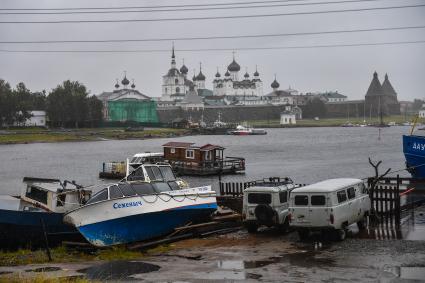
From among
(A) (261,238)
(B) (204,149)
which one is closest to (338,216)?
(A) (261,238)

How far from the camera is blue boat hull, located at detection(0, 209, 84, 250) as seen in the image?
25031mm

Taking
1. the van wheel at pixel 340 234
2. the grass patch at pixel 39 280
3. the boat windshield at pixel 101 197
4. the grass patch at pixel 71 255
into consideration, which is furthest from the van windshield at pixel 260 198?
the grass patch at pixel 39 280

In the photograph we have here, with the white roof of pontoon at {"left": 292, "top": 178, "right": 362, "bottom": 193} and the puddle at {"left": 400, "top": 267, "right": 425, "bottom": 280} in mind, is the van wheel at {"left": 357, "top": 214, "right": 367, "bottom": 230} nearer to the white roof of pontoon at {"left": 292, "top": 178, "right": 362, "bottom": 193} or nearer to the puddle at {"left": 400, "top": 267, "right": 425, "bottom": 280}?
the white roof of pontoon at {"left": 292, "top": 178, "right": 362, "bottom": 193}

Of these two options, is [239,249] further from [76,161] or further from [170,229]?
[76,161]

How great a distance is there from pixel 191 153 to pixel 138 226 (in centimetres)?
4590

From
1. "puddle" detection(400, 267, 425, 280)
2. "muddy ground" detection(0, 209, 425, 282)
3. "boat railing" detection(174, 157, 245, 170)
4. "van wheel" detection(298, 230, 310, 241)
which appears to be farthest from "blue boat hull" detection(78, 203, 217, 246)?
"boat railing" detection(174, 157, 245, 170)

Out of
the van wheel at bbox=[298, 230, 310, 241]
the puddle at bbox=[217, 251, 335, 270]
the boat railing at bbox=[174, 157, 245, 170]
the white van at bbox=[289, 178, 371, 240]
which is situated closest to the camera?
the puddle at bbox=[217, 251, 335, 270]

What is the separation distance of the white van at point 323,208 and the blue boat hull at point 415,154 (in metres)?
23.4

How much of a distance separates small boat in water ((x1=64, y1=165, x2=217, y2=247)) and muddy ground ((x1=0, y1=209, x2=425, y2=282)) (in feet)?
5.08

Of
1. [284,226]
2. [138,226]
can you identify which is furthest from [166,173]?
[284,226]

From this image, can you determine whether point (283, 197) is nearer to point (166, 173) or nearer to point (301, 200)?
point (301, 200)

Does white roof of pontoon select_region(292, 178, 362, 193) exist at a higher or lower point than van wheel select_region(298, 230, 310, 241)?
higher

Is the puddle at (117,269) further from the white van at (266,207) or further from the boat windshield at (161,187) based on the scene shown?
the white van at (266,207)

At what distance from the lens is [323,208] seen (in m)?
21.3
